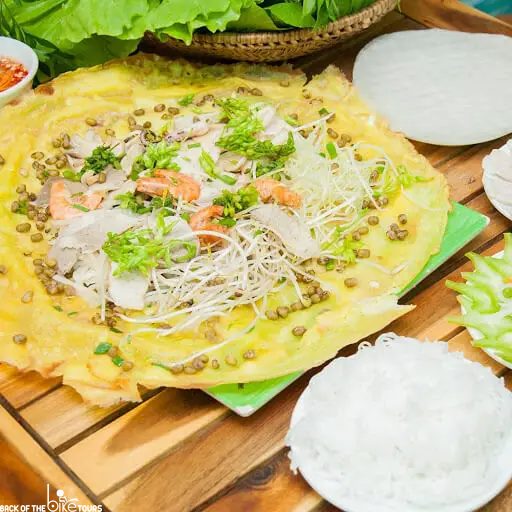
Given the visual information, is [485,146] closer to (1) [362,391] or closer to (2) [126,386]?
(1) [362,391]

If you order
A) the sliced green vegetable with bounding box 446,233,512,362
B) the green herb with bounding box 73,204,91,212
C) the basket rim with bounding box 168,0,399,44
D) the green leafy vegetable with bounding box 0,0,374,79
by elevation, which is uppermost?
the green leafy vegetable with bounding box 0,0,374,79

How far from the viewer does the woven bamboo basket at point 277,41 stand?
3.86 m

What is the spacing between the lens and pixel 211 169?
340 cm

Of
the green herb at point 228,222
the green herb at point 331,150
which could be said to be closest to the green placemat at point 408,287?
the green herb at point 331,150

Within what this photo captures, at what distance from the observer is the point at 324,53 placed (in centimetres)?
436

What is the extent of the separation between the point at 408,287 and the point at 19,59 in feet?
7.42

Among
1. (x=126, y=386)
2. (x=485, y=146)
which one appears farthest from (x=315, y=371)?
(x=485, y=146)

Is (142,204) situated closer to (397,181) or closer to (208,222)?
(208,222)

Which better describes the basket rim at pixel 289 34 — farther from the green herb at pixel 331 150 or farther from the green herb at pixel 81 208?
the green herb at pixel 81 208

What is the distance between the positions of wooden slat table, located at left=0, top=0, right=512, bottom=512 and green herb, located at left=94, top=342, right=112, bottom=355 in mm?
176

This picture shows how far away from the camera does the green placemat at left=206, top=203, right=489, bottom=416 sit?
8.69 ft

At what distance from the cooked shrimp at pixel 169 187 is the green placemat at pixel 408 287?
88 cm

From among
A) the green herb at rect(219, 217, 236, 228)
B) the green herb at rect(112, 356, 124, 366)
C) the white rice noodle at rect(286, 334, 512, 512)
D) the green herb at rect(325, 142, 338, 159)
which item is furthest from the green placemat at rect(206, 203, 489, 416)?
the green herb at rect(219, 217, 236, 228)

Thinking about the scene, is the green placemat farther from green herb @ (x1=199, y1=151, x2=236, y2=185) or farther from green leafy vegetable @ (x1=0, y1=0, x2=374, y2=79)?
green leafy vegetable @ (x1=0, y1=0, x2=374, y2=79)
